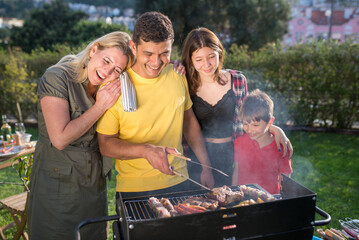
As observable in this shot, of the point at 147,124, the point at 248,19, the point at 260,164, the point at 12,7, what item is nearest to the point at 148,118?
→ the point at 147,124

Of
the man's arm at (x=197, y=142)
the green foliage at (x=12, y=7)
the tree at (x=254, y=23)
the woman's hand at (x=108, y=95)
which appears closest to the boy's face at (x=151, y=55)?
the woman's hand at (x=108, y=95)

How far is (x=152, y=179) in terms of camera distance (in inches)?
87.0

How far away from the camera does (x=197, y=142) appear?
2645mm

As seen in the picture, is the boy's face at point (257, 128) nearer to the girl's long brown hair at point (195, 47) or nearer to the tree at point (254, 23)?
the girl's long brown hair at point (195, 47)

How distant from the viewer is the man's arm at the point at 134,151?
1909 millimetres

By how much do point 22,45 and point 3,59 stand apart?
1701 centimetres

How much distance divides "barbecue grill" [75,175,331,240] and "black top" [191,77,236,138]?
101cm

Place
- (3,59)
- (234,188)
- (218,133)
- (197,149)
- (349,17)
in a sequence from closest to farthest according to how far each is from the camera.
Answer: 1. (234,188)
2. (197,149)
3. (218,133)
4. (3,59)
5. (349,17)

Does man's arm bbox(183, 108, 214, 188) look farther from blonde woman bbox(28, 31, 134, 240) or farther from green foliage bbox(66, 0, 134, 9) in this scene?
green foliage bbox(66, 0, 134, 9)

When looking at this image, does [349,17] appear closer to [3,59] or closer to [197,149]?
[3,59]

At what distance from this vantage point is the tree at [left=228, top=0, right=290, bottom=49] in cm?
2280

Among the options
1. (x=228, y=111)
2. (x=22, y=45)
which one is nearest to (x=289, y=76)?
(x=228, y=111)

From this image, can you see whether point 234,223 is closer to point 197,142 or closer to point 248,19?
point 197,142

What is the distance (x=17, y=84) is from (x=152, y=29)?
6.89 m
